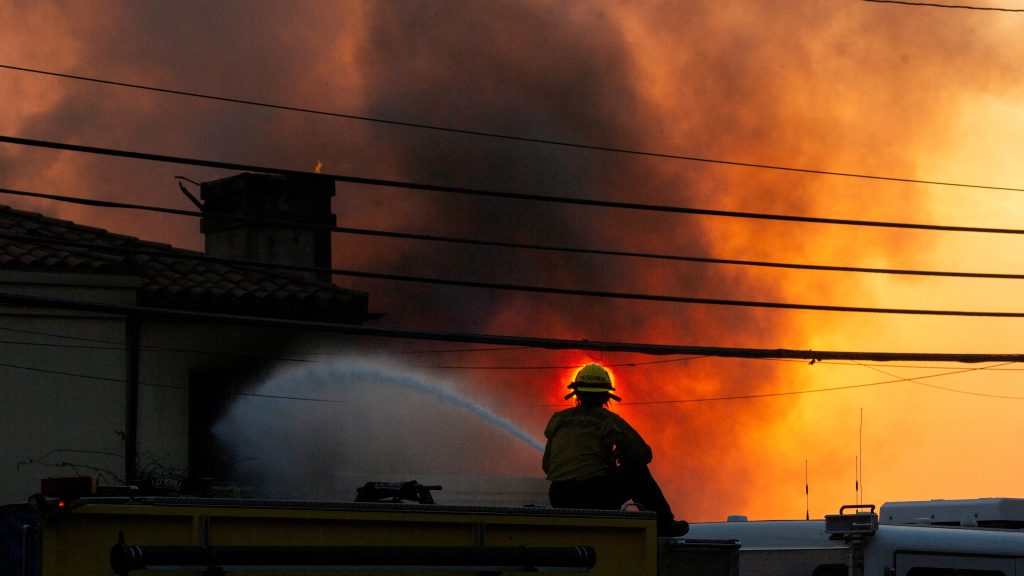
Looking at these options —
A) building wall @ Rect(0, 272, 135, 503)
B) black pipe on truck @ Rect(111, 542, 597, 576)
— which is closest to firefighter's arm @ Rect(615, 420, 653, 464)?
black pipe on truck @ Rect(111, 542, 597, 576)

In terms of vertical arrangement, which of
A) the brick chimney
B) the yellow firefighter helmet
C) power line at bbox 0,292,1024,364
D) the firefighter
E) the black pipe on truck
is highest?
the brick chimney

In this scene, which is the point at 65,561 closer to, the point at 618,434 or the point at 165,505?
the point at 165,505

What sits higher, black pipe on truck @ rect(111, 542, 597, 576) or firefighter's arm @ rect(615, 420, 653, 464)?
firefighter's arm @ rect(615, 420, 653, 464)

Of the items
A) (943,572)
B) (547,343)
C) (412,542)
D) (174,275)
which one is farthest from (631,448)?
(174,275)

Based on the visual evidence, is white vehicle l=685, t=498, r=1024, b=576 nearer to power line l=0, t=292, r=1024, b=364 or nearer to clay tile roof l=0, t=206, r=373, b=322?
power line l=0, t=292, r=1024, b=364

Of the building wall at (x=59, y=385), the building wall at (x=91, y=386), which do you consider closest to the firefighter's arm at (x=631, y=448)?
the building wall at (x=91, y=386)

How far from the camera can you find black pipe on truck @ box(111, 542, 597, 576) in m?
5.92

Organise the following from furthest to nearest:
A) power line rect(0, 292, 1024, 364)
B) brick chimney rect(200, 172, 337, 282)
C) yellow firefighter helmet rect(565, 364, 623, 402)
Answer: brick chimney rect(200, 172, 337, 282) → power line rect(0, 292, 1024, 364) → yellow firefighter helmet rect(565, 364, 623, 402)

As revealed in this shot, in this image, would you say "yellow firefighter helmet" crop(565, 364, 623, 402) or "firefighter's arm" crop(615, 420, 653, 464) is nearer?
"firefighter's arm" crop(615, 420, 653, 464)

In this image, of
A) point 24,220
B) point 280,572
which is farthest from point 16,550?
point 24,220

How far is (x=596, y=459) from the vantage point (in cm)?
877

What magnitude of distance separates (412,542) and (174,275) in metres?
20.5

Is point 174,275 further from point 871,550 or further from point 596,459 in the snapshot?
point 871,550

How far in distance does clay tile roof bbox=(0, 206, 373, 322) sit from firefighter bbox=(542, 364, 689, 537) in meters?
16.0
